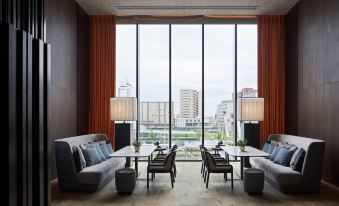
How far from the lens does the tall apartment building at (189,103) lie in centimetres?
987

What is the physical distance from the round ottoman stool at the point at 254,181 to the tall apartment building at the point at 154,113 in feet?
14.4

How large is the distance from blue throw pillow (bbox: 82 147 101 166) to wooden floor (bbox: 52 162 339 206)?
517mm

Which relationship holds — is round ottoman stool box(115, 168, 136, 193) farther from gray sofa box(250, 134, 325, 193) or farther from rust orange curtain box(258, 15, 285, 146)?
rust orange curtain box(258, 15, 285, 146)

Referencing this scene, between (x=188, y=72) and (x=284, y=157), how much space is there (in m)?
4.18

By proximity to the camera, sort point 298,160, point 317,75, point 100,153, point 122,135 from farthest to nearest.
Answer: point 122,135 → point 317,75 → point 100,153 → point 298,160

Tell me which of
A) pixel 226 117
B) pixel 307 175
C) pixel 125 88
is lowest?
pixel 307 175

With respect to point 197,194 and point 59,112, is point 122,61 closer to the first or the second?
point 59,112

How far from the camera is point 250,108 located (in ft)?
25.6

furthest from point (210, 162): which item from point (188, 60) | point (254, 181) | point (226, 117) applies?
point (188, 60)

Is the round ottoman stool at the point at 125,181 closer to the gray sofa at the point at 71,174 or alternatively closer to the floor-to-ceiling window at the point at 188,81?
the gray sofa at the point at 71,174

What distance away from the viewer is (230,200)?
5.45 meters

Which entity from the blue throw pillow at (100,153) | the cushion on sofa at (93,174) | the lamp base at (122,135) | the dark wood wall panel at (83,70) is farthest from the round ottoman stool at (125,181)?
the dark wood wall panel at (83,70)

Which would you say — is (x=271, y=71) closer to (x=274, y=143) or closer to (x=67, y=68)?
(x=274, y=143)

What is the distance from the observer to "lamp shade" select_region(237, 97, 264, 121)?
7809mm
